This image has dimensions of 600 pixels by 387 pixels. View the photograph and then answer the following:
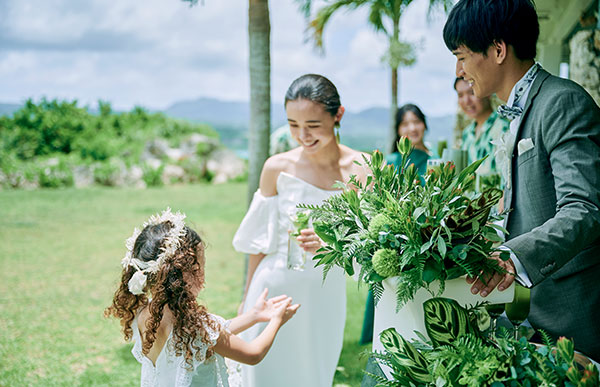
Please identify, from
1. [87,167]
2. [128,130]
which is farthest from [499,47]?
[128,130]

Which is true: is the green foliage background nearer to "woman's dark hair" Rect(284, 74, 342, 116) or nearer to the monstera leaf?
"woman's dark hair" Rect(284, 74, 342, 116)

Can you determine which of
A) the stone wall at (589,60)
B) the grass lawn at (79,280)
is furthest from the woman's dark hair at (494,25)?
the stone wall at (589,60)

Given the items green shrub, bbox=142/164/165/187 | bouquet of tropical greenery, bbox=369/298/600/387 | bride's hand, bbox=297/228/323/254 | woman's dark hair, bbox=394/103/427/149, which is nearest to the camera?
bouquet of tropical greenery, bbox=369/298/600/387

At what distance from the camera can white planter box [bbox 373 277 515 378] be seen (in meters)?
1.72

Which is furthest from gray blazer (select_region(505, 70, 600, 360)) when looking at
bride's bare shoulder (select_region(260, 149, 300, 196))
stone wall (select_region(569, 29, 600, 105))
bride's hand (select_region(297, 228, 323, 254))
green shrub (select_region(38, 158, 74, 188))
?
green shrub (select_region(38, 158, 74, 188))

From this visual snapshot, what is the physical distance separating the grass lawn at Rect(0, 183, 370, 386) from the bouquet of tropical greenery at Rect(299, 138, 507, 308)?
15.9 inches

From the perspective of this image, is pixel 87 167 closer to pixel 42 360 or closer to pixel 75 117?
pixel 75 117

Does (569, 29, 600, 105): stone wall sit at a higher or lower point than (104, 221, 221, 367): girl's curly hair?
higher

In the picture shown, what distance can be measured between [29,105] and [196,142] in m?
7.80

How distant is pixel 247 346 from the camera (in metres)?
2.61

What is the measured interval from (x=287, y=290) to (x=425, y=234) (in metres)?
1.90

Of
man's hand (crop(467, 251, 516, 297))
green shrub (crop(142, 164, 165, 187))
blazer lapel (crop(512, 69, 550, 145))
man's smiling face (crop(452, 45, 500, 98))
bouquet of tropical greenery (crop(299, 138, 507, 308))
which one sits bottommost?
green shrub (crop(142, 164, 165, 187))

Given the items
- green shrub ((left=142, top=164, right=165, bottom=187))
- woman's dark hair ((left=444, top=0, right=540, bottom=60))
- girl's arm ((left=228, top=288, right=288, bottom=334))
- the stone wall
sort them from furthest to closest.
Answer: green shrub ((left=142, top=164, right=165, bottom=187))
the stone wall
girl's arm ((left=228, top=288, right=288, bottom=334))
woman's dark hair ((left=444, top=0, right=540, bottom=60))

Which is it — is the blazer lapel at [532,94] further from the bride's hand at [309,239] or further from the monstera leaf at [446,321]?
the bride's hand at [309,239]
